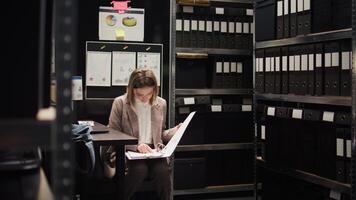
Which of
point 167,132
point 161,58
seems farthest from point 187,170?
point 161,58

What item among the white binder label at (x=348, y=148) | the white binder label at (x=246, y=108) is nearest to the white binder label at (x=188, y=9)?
the white binder label at (x=246, y=108)

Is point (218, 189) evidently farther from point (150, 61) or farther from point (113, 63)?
point (113, 63)

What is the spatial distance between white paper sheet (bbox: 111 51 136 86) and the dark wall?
0.20m

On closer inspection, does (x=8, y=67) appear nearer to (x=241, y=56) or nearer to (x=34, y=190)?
(x=34, y=190)

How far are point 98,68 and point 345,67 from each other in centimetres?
209

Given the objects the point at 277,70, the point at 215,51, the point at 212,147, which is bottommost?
the point at 212,147

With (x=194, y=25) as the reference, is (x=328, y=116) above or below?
below

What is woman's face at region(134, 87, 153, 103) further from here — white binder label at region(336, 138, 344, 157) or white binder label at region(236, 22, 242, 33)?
white binder label at region(336, 138, 344, 157)

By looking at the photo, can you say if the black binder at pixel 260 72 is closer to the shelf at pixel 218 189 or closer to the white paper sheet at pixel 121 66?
the shelf at pixel 218 189

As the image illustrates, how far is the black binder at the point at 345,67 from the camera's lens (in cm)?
291

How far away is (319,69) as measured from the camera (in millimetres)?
3168

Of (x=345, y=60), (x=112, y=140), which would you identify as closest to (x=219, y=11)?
(x=345, y=60)

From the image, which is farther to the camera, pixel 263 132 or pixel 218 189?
pixel 218 189

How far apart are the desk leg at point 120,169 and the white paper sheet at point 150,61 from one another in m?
1.50
